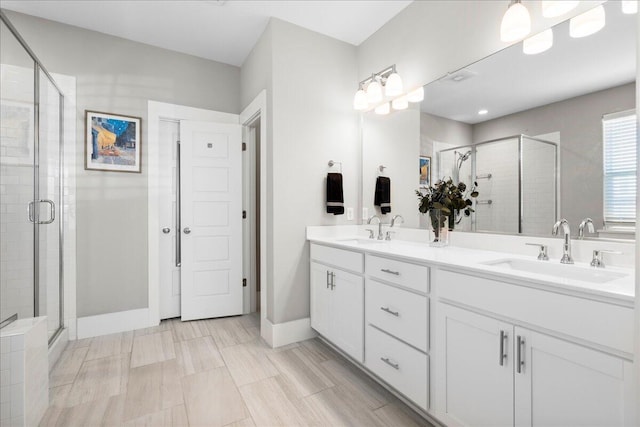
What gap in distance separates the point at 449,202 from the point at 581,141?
0.74 meters

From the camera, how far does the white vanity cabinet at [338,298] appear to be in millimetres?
2014

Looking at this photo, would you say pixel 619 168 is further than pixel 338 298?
No

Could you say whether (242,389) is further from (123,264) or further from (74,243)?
(74,243)

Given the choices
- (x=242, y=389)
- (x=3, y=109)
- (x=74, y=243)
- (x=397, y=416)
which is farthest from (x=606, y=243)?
(x=74, y=243)

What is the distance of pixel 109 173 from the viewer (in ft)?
9.14

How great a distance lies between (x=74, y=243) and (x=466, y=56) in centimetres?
340

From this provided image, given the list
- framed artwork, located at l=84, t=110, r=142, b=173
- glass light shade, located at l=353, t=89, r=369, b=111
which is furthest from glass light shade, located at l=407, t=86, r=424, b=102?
framed artwork, located at l=84, t=110, r=142, b=173

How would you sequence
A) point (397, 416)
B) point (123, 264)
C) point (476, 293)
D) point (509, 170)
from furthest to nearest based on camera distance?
point (123, 264) → point (509, 170) → point (397, 416) → point (476, 293)

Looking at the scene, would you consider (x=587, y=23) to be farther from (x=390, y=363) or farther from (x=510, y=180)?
(x=390, y=363)

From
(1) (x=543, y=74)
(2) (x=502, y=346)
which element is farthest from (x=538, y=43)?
(2) (x=502, y=346)

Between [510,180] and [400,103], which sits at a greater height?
[400,103]

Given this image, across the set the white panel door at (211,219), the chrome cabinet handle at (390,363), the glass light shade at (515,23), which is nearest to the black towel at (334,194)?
the white panel door at (211,219)

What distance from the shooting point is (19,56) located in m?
1.86

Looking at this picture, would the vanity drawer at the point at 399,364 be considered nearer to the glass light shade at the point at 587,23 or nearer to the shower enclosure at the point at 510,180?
the shower enclosure at the point at 510,180
